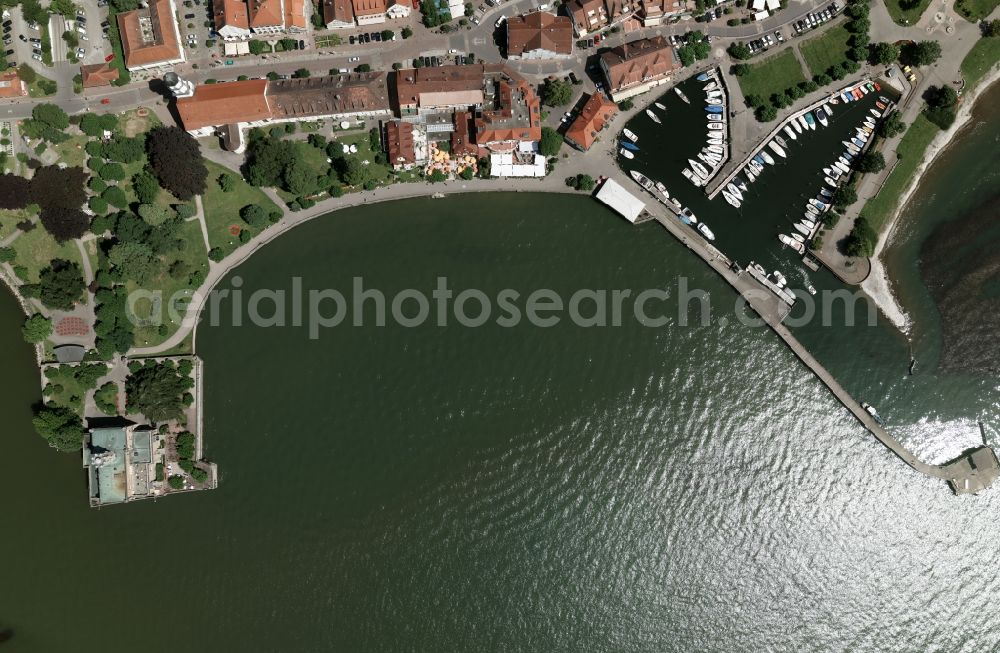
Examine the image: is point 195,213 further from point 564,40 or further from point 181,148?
Answer: point 564,40

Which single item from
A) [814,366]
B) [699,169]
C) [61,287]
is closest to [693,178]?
[699,169]

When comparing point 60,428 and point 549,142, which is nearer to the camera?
point 60,428

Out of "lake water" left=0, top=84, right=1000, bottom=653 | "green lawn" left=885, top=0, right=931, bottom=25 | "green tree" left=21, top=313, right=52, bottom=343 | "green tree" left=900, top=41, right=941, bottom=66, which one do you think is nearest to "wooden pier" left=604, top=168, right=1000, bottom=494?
"lake water" left=0, top=84, right=1000, bottom=653

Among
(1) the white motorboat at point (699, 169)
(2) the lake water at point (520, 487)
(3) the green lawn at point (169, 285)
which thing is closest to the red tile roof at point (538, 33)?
(2) the lake water at point (520, 487)

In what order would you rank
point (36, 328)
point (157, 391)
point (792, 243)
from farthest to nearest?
point (792, 243), point (36, 328), point (157, 391)

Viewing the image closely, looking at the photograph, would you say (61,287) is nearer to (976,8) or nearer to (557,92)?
(557,92)

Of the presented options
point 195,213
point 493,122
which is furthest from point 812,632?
point 195,213

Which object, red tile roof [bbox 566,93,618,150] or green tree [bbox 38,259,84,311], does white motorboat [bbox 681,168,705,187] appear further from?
green tree [bbox 38,259,84,311]

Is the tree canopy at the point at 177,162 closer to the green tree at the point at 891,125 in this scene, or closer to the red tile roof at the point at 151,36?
Answer: the red tile roof at the point at 151,36
